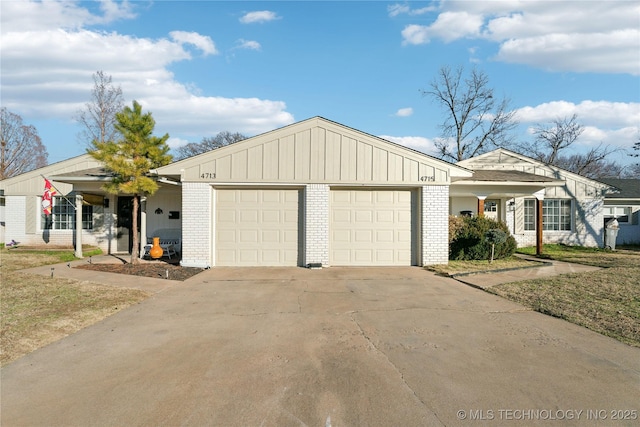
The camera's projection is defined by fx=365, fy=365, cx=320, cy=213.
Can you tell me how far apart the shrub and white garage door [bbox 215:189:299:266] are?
17.6 feet

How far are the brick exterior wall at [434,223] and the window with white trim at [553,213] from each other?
8.41 m

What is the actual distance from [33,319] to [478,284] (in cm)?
833

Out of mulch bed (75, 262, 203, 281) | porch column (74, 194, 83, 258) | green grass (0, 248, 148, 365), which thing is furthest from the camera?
porch column (74, 194, 83, 258)

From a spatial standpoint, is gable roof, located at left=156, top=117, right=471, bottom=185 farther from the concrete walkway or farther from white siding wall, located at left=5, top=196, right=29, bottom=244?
white siding wall, located at left=5, top=196, right=29, bottom=244

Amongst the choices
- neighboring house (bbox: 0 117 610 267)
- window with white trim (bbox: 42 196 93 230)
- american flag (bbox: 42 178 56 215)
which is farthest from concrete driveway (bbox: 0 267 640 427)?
window with white trim (bbox: 42 196 93 230)

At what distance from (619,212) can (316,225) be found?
18.5 metres

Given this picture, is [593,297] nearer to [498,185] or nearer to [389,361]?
[389,361]

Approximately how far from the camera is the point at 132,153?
1056cm

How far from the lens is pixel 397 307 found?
20.7ft

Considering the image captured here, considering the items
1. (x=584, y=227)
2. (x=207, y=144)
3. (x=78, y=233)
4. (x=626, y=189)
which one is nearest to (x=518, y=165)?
(x=584, y=227)

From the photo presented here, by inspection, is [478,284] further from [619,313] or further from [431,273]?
[619,313]

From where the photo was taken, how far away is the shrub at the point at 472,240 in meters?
12.0

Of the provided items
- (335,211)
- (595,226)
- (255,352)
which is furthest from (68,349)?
(595,226)

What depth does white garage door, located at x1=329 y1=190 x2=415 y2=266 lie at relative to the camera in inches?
431
